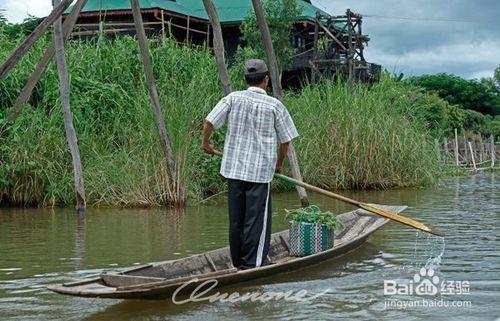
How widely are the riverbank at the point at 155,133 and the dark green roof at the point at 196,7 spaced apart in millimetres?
12212

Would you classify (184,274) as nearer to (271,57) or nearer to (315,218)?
(315,218)

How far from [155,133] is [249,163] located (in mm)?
6586

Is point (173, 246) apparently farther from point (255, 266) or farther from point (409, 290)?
point (409, 290)

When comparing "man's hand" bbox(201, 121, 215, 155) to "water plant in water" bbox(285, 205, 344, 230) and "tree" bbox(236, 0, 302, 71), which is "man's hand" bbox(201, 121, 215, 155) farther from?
"tree" bbox(236, 0, 302, 71)

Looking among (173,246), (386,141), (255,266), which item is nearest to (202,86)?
(386,141)

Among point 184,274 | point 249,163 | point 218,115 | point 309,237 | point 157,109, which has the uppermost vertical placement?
point 157,109

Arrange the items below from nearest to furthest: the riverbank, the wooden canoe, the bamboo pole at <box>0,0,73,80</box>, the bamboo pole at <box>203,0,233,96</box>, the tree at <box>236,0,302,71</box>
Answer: the wooden canoe < the bamboo pole at <box>0,0,73,80</box> < the bamboo pole at <box>203,0,233,96</box> < the riverbank < the tree at <box>236,0,302,71</box>

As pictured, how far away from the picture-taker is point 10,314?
527cm

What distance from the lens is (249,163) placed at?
605cm

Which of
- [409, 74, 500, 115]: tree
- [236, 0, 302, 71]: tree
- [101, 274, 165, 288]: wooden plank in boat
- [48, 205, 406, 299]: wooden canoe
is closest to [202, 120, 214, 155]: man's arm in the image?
[48, 205, 406, 299]: wooden canoe

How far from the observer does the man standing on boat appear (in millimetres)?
6062

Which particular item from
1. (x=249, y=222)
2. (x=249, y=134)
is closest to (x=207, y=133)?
(x=249, y=134)

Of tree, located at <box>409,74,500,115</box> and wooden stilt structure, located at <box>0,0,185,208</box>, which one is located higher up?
tree, located at <box>409,74,500,115</box>

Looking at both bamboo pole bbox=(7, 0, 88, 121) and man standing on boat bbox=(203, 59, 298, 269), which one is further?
bamboo pole bbox=(7, 0, 88, 121)
